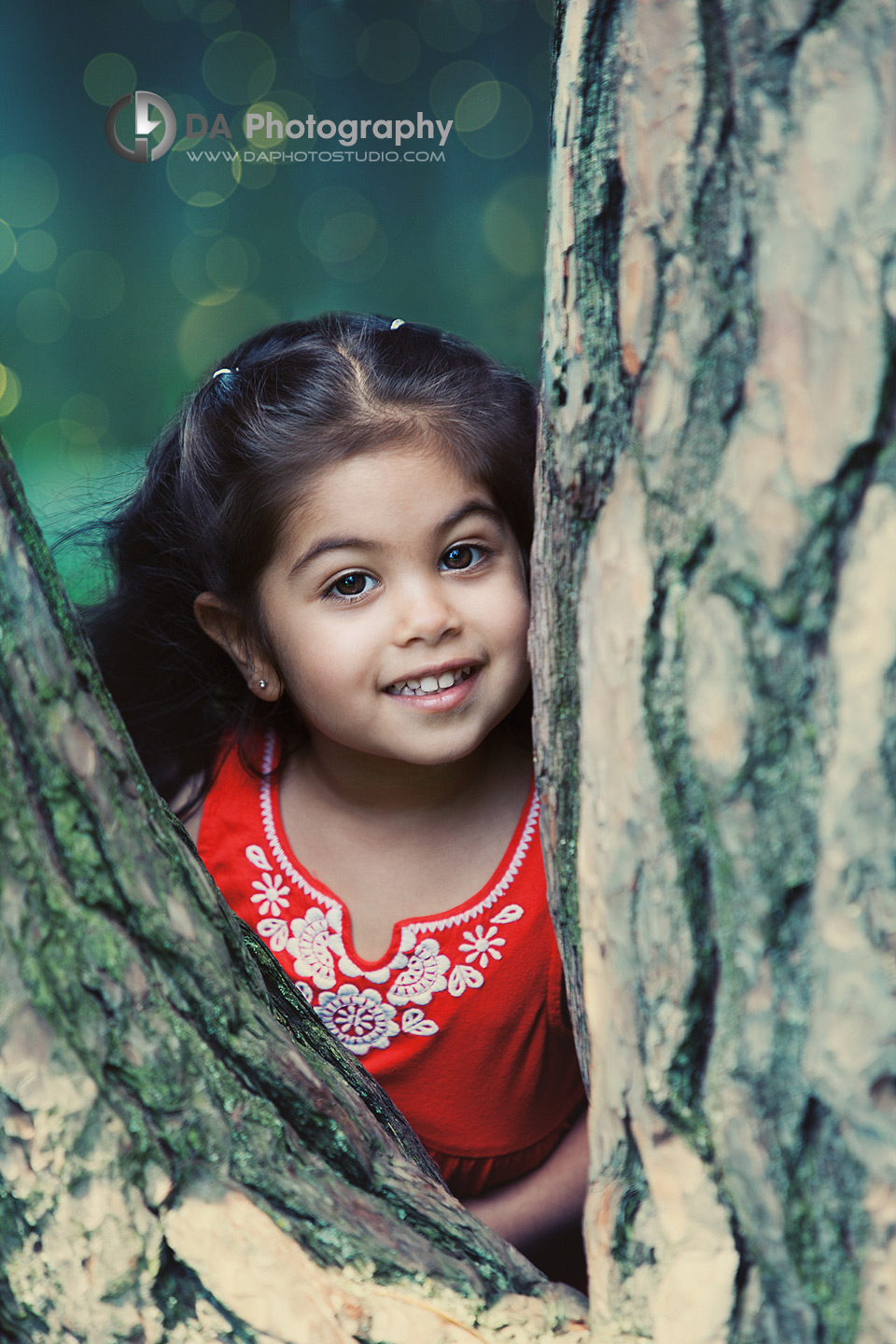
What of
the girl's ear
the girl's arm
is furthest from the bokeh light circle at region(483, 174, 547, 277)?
the girl's arm

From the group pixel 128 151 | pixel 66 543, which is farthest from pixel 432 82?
pixel 66 543

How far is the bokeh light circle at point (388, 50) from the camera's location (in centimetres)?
190

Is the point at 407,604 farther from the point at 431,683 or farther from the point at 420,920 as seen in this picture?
the point at 420,920

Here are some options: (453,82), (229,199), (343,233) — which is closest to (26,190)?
(229,199)

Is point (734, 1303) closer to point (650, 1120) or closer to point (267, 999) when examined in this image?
point (650, 1120)

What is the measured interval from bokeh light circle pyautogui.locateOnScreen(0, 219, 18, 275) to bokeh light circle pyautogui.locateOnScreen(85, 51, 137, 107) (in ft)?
0.96

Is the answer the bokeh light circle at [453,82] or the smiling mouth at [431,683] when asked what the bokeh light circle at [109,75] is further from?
the smiling mouth at [431,683]

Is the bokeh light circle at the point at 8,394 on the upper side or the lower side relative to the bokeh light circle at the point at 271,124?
lower

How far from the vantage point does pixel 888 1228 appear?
31 cm

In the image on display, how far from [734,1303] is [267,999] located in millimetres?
222

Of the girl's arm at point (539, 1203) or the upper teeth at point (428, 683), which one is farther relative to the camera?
the girl's arm at point (539, 1203)

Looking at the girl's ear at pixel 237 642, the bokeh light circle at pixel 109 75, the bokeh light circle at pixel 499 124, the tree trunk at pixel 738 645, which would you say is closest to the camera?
the tree trunk at pixel 738 645

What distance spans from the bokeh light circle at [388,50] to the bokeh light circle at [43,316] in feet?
2.36

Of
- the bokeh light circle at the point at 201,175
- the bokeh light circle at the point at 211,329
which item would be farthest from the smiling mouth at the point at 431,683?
the bokeh light circle at the point at 201,175
